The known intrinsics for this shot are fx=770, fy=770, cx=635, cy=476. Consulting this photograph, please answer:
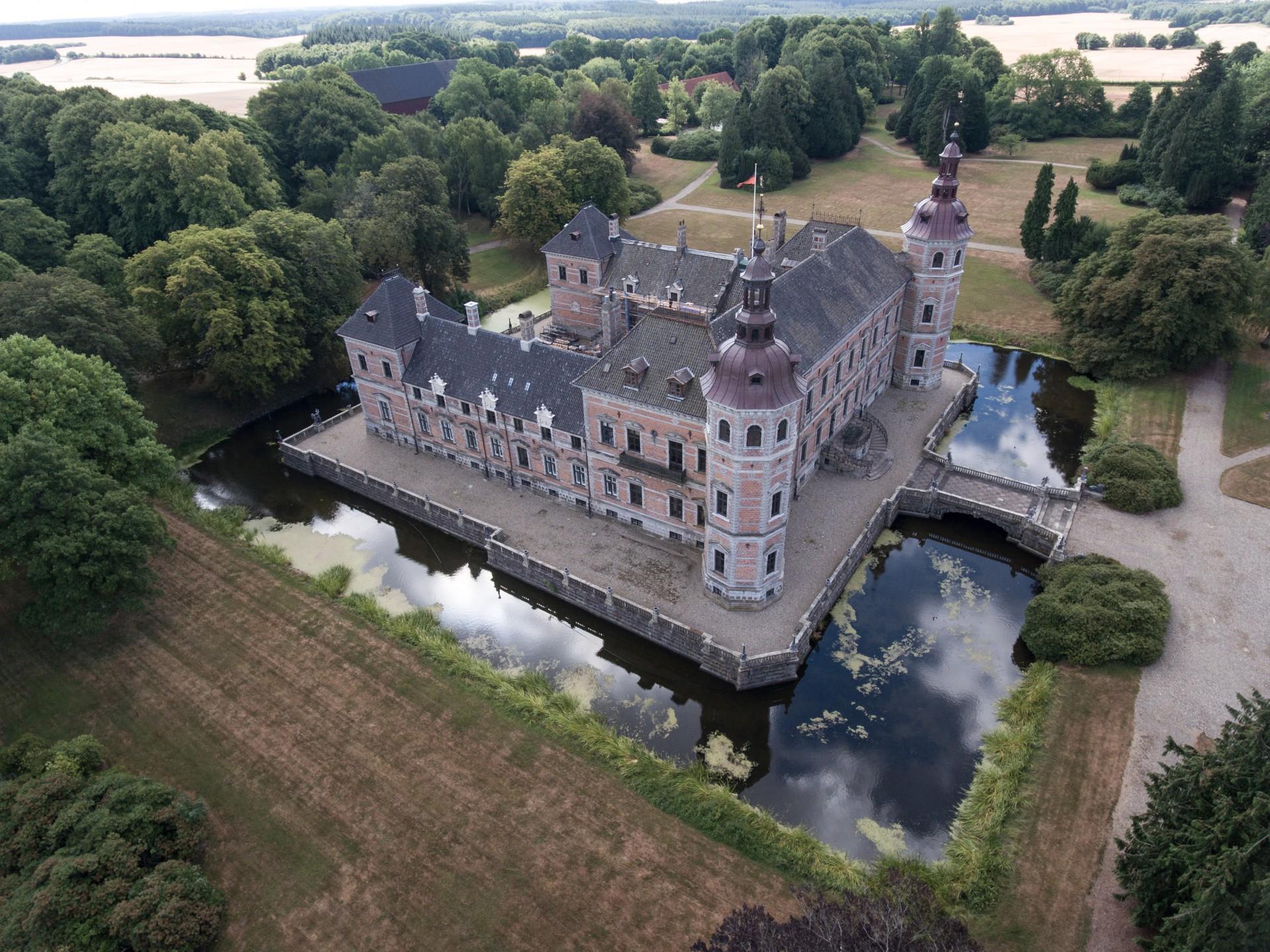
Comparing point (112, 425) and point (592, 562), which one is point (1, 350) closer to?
point (112, 425)

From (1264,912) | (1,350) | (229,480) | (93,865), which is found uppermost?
(1,350)

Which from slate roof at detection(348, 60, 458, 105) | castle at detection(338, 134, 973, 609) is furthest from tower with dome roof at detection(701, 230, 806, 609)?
slate roof at detection(348, 60, 458, 105)

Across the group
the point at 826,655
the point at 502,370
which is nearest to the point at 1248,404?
the point at 826,655

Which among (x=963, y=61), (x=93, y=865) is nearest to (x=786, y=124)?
(x=963, y=61)

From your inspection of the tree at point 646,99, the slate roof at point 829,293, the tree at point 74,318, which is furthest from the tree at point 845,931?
the tree at point 646,99

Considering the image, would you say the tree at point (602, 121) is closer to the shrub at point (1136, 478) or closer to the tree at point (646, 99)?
the tree at point (646, 99)

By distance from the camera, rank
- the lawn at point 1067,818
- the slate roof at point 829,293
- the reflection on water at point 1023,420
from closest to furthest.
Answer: the lawn at point 1067,818, the slate roof at point 829,293, the reflection on water at point 1023,420
